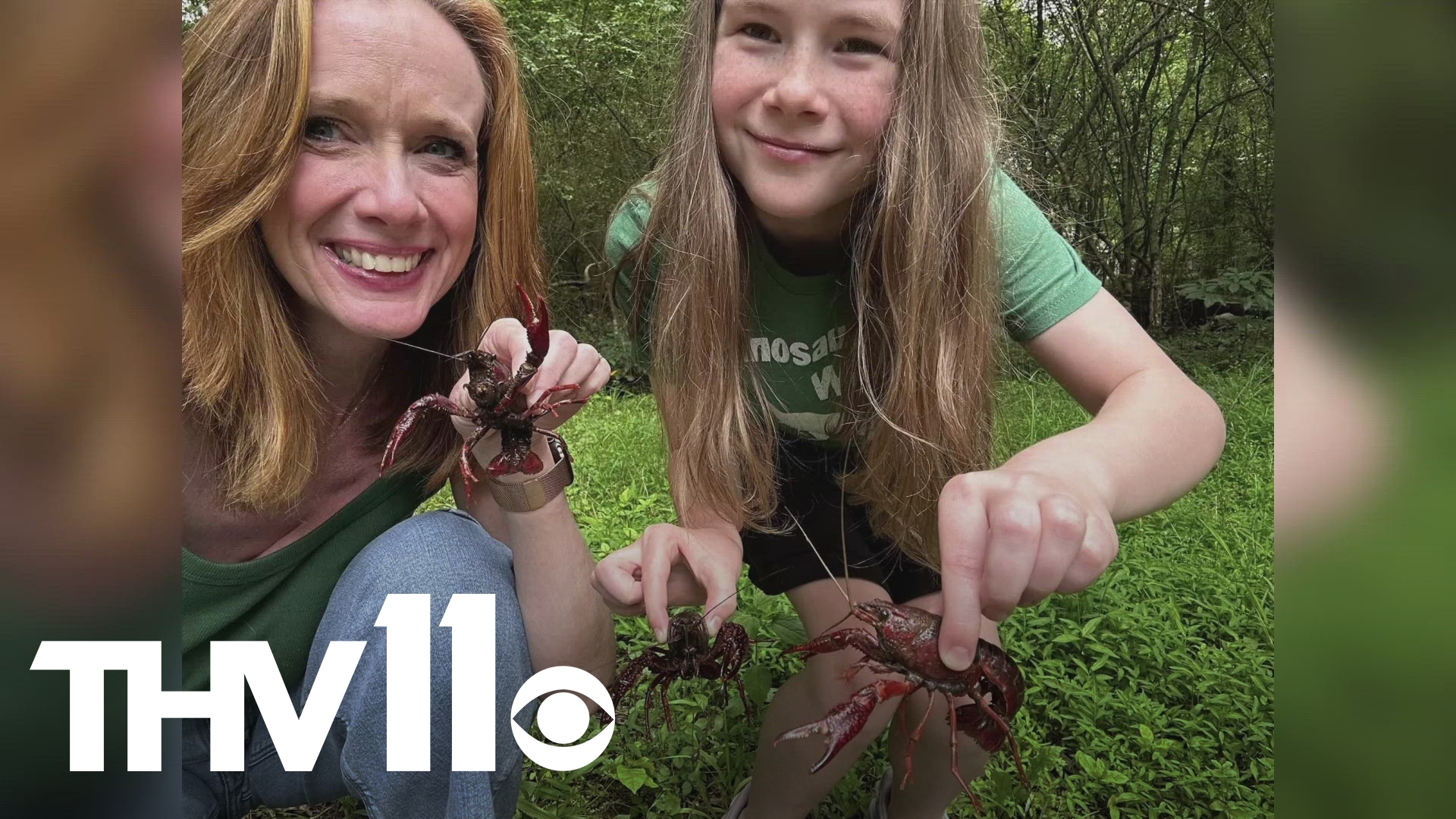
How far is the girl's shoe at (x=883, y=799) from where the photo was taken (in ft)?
4.34

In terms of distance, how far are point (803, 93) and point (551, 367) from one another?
0.39 metres

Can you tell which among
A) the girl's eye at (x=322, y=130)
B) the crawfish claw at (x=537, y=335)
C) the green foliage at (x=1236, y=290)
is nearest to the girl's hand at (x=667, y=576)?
the crawfish claw at (x=537, y=335)

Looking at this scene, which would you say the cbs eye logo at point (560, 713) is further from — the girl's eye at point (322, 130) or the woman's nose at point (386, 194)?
the girl's eye at point (322, 130)

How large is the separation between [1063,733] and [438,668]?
1.04m

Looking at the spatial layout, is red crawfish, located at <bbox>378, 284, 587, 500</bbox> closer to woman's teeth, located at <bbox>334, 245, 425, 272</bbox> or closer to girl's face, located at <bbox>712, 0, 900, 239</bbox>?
woman's teeth, located at <bbox>334, 245, 425, 272</bbox>

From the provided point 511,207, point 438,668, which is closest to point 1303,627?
point 438,668

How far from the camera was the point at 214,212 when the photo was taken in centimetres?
95

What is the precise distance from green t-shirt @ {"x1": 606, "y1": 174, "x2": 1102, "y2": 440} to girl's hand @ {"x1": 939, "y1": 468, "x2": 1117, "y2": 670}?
0.38 meters

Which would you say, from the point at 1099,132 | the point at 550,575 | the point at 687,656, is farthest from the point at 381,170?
the point at 1099,132

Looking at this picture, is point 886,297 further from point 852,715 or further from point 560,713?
point 560,713

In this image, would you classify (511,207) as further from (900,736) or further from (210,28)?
(900,736)

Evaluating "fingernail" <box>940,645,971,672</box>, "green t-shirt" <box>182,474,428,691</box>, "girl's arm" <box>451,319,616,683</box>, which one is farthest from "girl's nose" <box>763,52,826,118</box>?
"green t-shirt" <box>182,474,428,691</box>

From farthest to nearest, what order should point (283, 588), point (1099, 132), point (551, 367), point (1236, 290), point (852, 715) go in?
point (1236, 290) < point (1099, 132) < point (283, 588) < point (551, 367) < point (852, 715)

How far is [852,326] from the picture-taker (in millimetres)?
1138
